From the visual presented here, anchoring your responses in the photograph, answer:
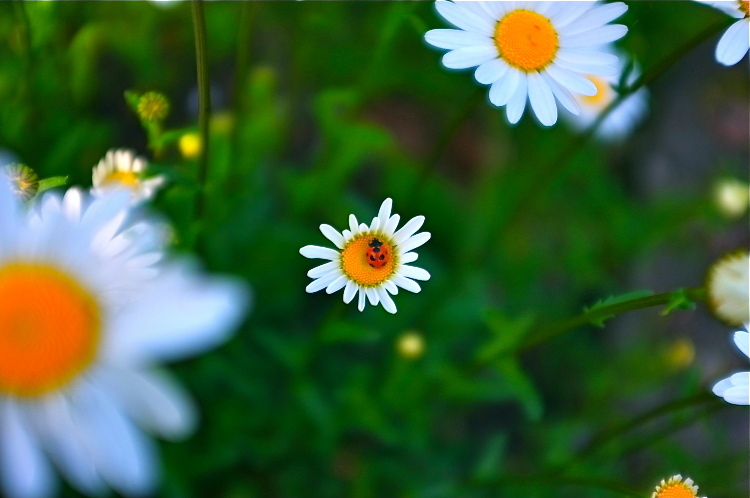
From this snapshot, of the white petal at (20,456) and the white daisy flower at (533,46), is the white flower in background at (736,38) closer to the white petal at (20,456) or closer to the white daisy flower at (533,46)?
the white daisy flower at (533,46)

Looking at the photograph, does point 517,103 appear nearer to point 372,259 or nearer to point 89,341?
point 372,259

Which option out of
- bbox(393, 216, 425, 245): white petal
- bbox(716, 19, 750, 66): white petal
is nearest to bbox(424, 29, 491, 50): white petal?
bbox(393, 216, 425, 245): white petal

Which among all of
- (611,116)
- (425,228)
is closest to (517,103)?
(425,228)

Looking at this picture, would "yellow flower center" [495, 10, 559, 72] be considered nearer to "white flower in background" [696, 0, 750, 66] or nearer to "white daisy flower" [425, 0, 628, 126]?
"white daisy flower" [425, 0, 628, 126]

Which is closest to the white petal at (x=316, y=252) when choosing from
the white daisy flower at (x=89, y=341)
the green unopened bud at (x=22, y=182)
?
the white daisy flower at (x=89, y=341)

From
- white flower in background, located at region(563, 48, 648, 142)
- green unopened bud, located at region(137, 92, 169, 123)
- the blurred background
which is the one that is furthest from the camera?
white flower in background, located at region(563, 48, 648, 142)

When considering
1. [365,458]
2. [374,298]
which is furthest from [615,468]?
[374,298]
